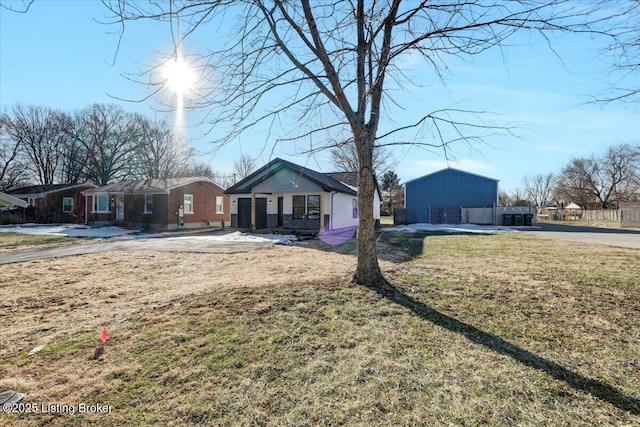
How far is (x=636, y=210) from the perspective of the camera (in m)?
27.0

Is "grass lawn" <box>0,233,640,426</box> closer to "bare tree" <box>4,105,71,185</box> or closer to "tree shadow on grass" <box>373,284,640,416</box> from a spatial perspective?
"tree shadow on grass" <box>373,284,640,416</box>

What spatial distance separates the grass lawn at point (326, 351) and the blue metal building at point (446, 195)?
2447 cm

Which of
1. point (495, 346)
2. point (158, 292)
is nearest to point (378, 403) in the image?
point (495, 346)

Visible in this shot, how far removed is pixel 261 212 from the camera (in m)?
20.4

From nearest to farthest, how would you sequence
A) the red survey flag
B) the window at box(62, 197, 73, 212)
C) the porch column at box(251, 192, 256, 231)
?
1. the red survey flag
2. the porch column at box(251, 192, 256, 231)
3. the window at box(62, 197, 73, 212)

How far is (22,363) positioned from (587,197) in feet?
202

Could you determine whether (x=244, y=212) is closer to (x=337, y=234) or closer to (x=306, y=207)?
(x=306, y=207)

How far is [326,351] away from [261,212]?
57.7 feet

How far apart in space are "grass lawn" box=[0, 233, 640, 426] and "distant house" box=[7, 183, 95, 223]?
92.9 ft

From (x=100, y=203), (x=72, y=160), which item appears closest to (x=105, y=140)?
(x=72, y=160)

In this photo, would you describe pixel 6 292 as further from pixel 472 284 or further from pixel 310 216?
pixel 310 216

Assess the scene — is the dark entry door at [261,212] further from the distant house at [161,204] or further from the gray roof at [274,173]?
the distant house at [161,204]

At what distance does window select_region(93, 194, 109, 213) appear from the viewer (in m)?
25.3

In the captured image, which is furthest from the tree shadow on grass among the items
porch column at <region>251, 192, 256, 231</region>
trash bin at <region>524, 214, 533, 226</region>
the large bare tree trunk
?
trash bin at <region>524, 214, 533, 226</region>
